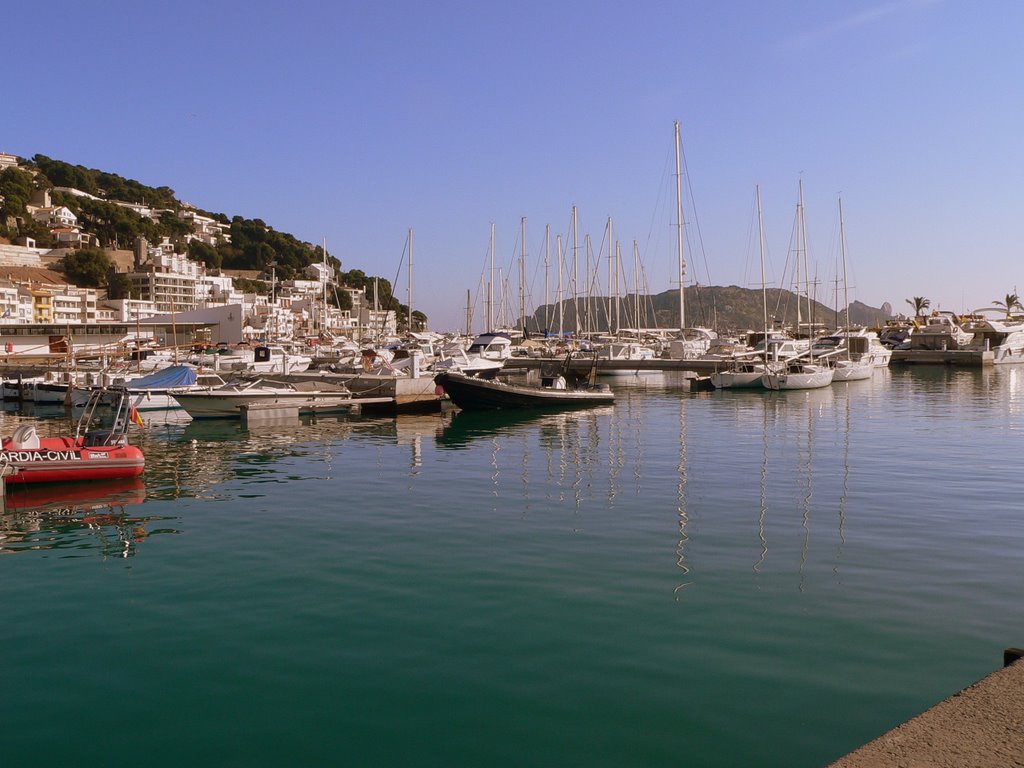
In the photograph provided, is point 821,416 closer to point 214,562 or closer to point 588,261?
point 214,562

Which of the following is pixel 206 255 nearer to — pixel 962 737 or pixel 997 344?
pixel 997 344

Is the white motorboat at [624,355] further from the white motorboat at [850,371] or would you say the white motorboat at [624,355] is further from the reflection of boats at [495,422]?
the reflection of boats at [495,422]

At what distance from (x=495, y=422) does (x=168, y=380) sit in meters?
15.4

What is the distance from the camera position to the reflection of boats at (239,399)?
35.6m

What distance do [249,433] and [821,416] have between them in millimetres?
24129

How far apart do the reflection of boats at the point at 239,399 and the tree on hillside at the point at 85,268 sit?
124 meters

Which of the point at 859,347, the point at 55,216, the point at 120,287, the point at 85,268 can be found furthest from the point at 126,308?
the point at 859,347

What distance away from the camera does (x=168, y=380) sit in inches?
1500

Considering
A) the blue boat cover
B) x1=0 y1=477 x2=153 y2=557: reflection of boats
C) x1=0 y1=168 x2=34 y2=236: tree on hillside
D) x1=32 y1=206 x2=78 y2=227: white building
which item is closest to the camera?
x1=0 y1=477 x2=153 y2=557: reflection of boats

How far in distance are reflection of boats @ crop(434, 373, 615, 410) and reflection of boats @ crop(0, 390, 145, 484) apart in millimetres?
20160

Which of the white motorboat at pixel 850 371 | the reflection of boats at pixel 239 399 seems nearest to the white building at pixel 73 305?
the reflection of boats at pixel 239 399

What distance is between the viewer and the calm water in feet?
23.3

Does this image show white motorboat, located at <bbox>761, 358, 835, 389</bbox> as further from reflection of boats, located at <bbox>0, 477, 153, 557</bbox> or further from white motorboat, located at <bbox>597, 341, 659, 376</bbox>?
reflection of boats, located at <bbox>0, 477, 153, 557</bbox>

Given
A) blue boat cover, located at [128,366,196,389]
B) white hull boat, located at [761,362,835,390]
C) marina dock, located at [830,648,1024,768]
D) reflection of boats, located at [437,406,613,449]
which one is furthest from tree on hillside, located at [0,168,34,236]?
marina dock, located at [830,648,1024,768]
